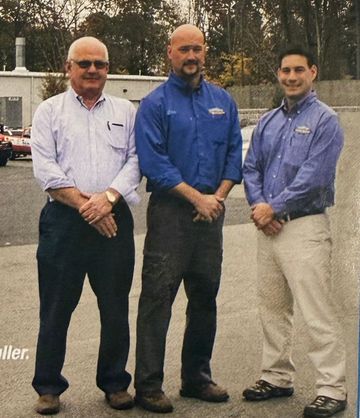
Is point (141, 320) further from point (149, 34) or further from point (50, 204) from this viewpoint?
point (149, 34)

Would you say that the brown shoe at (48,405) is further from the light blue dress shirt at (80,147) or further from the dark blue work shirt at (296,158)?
the dark blue work shirt at (296,158)

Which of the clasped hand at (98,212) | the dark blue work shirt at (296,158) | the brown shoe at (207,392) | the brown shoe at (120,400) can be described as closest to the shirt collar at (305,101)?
the dark blue work shirt at (296,158)

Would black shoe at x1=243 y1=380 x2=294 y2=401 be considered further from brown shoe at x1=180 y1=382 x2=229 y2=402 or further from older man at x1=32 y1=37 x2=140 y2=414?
older man at x1=32 y1=37 x2=140 y2=414

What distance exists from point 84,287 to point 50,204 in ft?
1.15

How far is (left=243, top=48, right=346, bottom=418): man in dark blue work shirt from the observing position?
3.79 m

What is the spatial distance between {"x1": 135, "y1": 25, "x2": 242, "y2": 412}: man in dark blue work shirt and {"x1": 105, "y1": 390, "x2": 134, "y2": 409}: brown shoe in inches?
1.4

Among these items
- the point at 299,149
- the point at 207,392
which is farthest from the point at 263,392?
the point at 299,149

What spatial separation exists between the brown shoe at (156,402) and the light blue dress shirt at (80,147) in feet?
2.13

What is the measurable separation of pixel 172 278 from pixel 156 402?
1.33 ft

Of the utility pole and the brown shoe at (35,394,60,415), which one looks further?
the brown shoe at (35,394,60,415)

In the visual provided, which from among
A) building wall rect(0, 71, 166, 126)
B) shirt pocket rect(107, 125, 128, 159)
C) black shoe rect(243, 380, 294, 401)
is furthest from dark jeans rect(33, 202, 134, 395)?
black shoe rect(243, 380, 294, 401)

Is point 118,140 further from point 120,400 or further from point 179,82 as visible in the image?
point 120,400

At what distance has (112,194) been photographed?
12.5ft

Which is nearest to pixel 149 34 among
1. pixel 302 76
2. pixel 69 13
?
pixel 69 13
